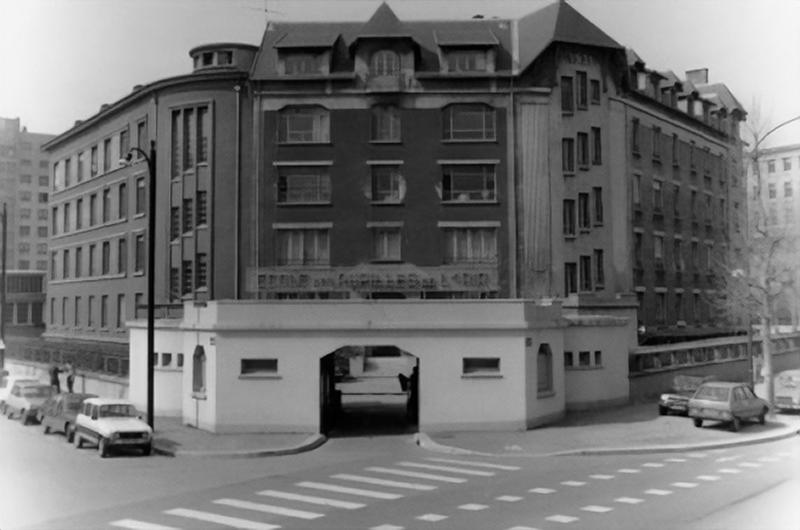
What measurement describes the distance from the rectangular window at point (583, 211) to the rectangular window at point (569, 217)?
0.26m

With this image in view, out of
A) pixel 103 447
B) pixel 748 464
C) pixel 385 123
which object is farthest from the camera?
pixel 385 123

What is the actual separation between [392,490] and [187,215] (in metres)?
13.5

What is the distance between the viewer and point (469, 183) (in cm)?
3044

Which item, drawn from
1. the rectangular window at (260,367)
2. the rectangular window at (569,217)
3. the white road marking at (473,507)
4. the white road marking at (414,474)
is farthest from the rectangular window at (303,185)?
the white road marking at (473,507)

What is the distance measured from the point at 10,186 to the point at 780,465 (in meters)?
14.8

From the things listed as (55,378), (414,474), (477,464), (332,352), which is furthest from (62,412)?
(477,464)

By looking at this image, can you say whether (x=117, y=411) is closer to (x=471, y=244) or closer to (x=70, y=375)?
(x=70, y=375)

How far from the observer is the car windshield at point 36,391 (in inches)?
651

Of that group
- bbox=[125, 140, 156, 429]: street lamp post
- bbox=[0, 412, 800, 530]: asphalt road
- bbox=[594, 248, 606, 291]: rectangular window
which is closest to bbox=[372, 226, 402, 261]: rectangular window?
bbox=[594, 248, 606, 291]: rectangular window

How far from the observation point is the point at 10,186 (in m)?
12.7

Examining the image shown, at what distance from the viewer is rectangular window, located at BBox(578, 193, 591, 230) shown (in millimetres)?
28188

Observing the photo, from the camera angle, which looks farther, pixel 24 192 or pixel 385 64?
pixel 385 64

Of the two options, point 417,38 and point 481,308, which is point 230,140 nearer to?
point 417,38

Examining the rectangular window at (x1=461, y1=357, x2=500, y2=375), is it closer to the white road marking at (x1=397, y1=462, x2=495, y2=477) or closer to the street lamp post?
the white road marking at (x1=397, y1=462, x2=495, y2=477)
